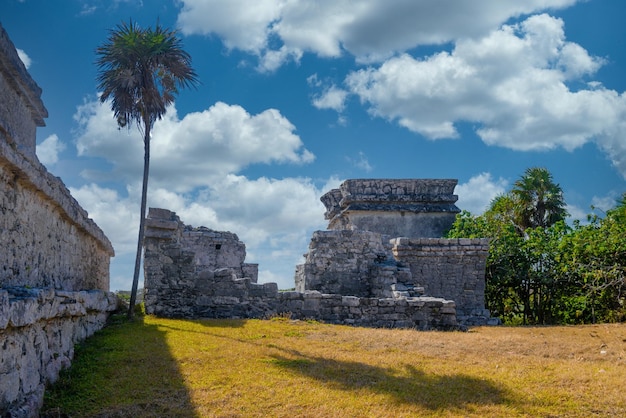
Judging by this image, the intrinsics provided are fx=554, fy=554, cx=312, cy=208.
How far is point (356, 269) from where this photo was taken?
52.5 feet

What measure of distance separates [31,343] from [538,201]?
22040 millimetres

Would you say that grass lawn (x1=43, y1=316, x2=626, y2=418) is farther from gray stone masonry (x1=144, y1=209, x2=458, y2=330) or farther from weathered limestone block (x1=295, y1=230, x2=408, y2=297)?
weathered limestone block (x1=295, y1=230, x2=408, y2=297)

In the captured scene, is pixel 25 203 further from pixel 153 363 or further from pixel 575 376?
pixel 575 376

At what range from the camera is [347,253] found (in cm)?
1595

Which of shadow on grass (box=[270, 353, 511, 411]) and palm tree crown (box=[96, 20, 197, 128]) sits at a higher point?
palm tree crown (box=[96, 20, 197, 128])

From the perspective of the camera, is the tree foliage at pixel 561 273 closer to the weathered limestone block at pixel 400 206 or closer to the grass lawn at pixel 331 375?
the weathered limestone block at pixel 400 206

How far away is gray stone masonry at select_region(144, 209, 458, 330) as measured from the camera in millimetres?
12609

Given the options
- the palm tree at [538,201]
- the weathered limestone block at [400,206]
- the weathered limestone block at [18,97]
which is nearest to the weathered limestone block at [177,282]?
the weathered limestone block at [18,97]

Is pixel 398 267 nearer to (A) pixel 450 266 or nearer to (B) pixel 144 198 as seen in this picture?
(A) pixel 450 266

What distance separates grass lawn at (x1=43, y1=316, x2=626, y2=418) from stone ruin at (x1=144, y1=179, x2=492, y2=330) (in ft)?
5.92

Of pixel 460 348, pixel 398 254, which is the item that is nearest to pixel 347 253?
pixel 398 254

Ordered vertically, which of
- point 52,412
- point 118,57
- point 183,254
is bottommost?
point 52,412

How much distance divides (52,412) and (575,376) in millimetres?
6359

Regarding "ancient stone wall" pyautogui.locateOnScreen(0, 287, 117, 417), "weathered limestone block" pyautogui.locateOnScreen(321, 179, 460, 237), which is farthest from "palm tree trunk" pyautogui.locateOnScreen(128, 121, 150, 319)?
"weathered limestone block" pyautogui.locateOnScreen(321, 179, 460, 237)
